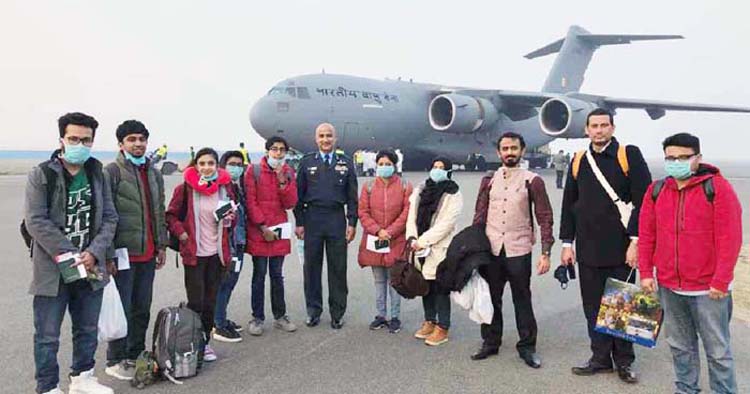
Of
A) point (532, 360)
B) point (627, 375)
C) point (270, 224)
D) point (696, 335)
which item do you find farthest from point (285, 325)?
point (696, 335)

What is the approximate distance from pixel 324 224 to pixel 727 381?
10.6 ft

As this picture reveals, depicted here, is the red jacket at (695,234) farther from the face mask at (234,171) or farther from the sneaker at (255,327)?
the face mask at (234,171)

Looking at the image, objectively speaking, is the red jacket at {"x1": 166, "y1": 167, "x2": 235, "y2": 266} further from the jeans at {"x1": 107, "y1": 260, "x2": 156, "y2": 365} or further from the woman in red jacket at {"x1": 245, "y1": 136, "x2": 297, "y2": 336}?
the woman in red jacket at {"x1": 245, "y1": 136, "x2": 297, "y2": 336}

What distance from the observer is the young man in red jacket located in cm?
312

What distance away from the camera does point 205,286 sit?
4.30 m

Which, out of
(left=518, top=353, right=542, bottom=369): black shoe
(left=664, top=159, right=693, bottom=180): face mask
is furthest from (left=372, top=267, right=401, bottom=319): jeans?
(left=664, top=159, right=693, bottom=180): face mask

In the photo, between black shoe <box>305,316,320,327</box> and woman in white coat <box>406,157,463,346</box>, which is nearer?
woman in white coat <box>406,157,463,346</box>

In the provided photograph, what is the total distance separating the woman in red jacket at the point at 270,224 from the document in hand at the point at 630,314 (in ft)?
8.38

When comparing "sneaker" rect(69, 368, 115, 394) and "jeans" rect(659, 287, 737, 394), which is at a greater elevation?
"jeans" rect(659, 287, 737, 394)

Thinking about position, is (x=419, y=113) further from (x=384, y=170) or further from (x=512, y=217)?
(x=512, y=217)

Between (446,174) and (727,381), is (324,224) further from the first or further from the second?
(727,381)

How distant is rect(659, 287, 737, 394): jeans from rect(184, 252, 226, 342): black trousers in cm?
313

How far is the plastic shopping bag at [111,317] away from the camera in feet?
11.8

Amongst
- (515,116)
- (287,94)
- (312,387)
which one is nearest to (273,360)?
(312,387)
